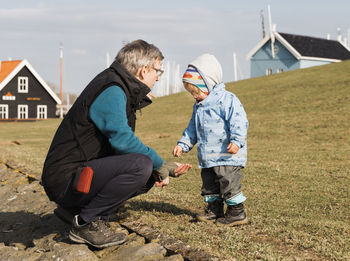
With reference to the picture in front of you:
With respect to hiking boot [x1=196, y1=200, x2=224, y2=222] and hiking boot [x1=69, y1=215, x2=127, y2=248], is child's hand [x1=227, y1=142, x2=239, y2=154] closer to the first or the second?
hiking boot [x1=196, y1=200, x2=224, y2=222]

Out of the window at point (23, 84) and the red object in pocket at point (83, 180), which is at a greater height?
the window at point (23, 84)

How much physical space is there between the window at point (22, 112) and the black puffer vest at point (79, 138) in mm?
39618

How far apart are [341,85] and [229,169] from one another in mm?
22219

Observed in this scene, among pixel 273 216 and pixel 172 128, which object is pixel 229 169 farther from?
pixel 172 128

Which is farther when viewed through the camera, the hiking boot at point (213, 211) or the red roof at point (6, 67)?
the red roof at point (6, 67)

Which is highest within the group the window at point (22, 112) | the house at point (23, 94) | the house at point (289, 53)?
the house at point (289, 53)

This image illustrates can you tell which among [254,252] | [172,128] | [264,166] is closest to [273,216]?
[254,252]

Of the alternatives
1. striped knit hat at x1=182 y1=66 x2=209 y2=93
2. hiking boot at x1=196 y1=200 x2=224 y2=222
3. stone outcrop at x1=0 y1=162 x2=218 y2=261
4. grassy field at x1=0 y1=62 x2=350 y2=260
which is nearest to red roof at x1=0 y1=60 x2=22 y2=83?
grassy field at x1=0 y1=62 x2=350 y2=260

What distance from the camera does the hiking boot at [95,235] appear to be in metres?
4.03

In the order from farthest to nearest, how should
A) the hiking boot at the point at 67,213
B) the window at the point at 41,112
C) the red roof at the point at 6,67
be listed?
1. the window at the point at 41,112
2. the red roof at the point at 6,67
3. the hiking boot at the point at 67,213

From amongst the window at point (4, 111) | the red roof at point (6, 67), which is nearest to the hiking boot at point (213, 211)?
the window at point (4, 111)

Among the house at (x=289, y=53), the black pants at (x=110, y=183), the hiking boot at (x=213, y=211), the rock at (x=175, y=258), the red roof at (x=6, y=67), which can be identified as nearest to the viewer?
the rock at (x=175, y=258)

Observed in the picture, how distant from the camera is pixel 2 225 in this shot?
5.66m

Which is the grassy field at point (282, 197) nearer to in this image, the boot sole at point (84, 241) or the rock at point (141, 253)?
the rock at point (141, 253)
